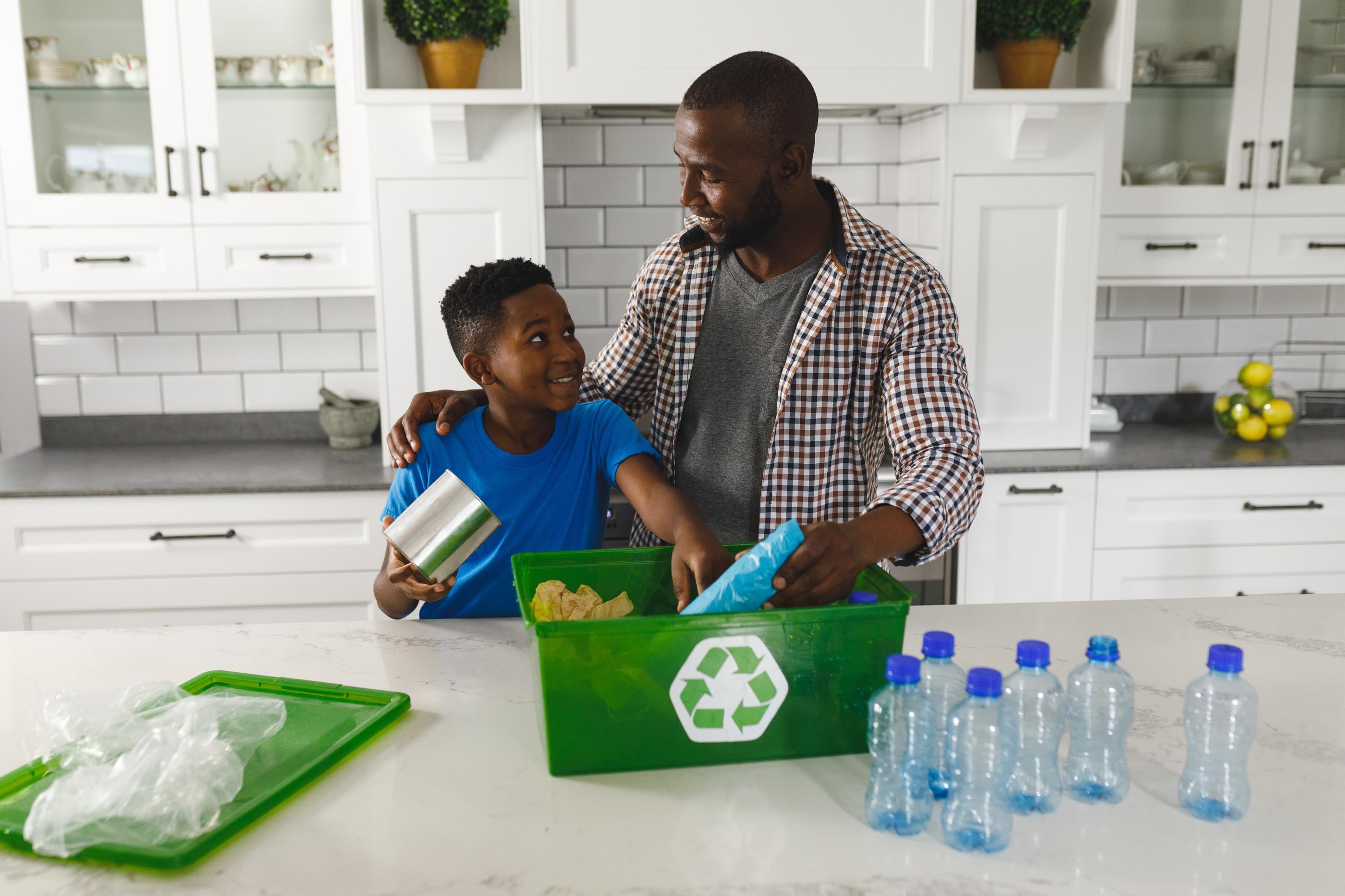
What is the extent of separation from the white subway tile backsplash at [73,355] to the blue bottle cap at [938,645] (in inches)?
107

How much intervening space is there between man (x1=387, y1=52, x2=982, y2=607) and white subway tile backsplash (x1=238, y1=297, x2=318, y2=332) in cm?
147

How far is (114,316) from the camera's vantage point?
296 centimetres

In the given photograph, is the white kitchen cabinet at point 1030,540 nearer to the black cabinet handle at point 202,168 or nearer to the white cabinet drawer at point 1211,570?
the white cabinet drawer at point 1211,570

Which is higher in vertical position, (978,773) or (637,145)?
(637,145)

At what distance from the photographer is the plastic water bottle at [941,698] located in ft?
3.11

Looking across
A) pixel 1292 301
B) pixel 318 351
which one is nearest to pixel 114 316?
pixel 318 351

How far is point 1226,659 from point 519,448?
98 centimetres

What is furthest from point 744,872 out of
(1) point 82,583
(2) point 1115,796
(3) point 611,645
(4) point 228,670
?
(1) point 82,583

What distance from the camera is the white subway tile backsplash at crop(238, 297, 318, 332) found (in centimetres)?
297

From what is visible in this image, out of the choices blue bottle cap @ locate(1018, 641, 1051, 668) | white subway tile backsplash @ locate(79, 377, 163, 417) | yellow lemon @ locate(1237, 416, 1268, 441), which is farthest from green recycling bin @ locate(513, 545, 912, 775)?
white subway tile backsplash @ locate(79, 377, 163, 417)

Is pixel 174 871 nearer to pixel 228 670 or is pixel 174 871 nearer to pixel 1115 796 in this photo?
pixel 228 670

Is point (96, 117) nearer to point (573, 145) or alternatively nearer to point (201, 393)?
point (201, 393)

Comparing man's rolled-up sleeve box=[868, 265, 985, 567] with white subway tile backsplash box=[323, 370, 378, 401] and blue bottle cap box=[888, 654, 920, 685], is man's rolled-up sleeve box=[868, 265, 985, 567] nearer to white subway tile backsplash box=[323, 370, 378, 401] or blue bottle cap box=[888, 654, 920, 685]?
blue bottle cap box=[888, 654, 920, 685]

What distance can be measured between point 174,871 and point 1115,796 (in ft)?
2.68
